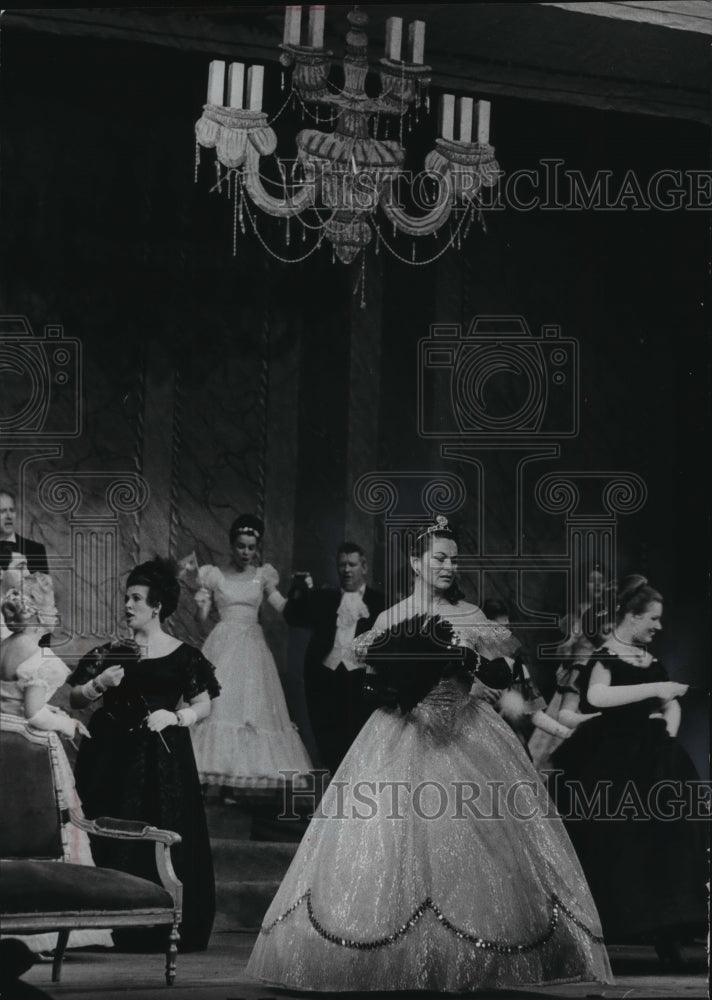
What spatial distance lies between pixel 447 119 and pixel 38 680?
2.63 metres

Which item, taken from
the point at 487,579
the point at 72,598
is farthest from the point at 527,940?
the point at 72,598

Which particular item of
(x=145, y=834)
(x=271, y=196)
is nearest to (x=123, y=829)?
(x=145, y=834)

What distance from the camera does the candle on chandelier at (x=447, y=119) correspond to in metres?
5.64

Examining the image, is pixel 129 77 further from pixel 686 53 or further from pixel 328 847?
pixel 328 847

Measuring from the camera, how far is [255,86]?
18.5 feet

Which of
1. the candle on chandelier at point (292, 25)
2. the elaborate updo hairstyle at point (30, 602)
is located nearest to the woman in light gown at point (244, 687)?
the elaborate updo hairstyle at point (30, 602)

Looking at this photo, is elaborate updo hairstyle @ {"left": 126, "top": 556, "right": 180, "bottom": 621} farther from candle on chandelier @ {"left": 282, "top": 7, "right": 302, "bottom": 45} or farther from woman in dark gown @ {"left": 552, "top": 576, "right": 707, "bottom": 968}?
candle on chandelier @ {"left": 282, "top": 7, "right": 302, "bottom": 45}

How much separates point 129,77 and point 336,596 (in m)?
2.16

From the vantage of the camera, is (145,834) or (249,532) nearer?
(145,834)

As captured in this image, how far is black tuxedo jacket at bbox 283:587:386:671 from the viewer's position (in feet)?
18.0

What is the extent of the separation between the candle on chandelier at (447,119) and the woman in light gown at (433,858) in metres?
1.50

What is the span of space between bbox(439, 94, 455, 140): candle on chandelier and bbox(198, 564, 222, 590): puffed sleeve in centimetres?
Answer: 189
